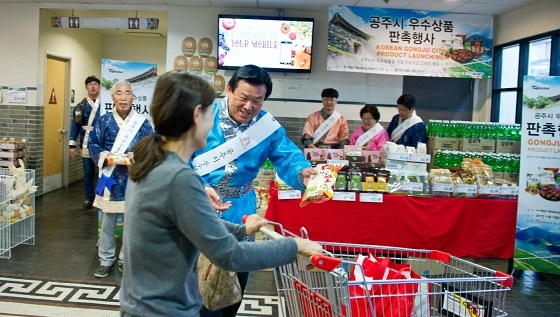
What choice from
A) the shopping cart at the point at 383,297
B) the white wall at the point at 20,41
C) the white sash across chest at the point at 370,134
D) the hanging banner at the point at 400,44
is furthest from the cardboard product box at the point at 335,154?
the white wall at the point at 20,41

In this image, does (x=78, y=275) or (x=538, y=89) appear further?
(x=538, y=89)

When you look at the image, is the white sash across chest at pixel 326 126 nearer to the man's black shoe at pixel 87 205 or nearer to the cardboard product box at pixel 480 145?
the cardboard product box at pixel 480 145

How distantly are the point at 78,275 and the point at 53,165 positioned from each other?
4499mm

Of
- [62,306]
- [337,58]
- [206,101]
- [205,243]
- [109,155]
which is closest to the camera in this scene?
[205,243]

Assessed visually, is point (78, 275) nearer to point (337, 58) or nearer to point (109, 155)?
point (109, 155)

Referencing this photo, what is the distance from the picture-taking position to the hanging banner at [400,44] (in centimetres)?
662

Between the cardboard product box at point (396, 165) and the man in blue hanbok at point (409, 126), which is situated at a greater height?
the man in blue hanbok at point (409, 126)

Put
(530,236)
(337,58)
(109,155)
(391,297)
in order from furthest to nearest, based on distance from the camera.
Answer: (337,58) < (530,236) < (109,155) < (391,297)

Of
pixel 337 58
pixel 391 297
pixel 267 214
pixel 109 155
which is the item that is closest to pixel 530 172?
pixel 267 214

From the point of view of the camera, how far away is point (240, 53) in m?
6.75

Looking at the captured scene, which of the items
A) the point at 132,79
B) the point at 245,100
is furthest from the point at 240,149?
the point at 132,79

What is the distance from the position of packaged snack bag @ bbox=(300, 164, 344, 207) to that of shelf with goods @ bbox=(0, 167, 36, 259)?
3.41 metres

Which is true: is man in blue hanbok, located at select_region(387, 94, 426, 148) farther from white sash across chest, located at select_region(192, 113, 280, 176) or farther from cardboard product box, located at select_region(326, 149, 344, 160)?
white sash across chest, located at select_region(192, 113, 280, 176)

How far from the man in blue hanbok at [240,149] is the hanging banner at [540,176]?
9.94 ft
